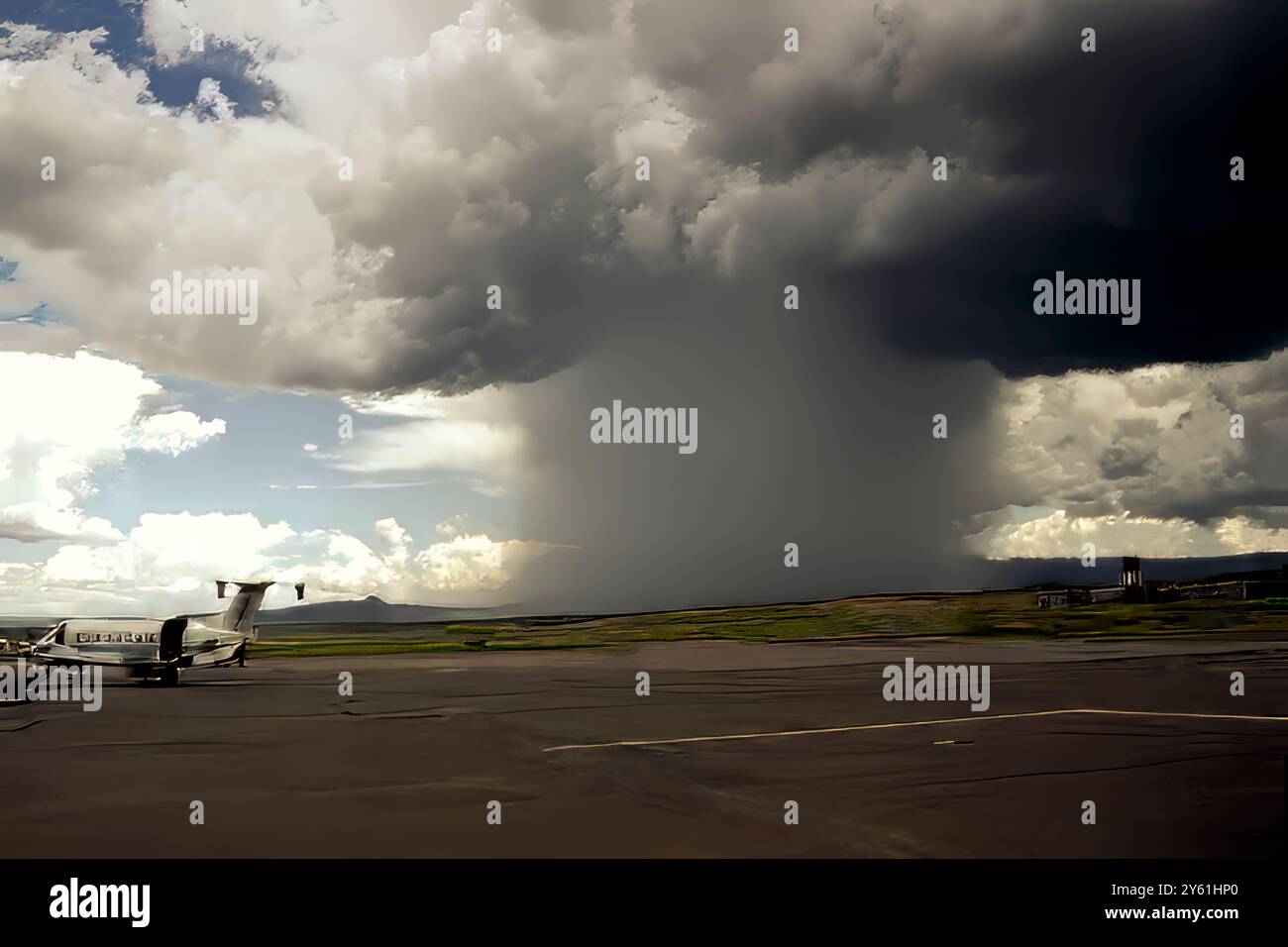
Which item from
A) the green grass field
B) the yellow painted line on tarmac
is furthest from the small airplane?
the green grass field

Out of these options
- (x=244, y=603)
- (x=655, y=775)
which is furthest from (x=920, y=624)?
(x=655, y=775)

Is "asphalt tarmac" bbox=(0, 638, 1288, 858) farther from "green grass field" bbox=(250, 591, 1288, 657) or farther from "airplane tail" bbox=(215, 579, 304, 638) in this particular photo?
"green grass field" bbox=(250, 591, 1288, 657)

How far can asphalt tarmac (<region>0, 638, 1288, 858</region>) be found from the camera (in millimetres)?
14789

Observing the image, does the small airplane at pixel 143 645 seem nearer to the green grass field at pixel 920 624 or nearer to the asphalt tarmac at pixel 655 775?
the asphalt tarmac at pixel 655 775

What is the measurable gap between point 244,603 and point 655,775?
4554 cm

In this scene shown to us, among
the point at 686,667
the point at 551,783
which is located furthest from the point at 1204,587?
the point at 551,783

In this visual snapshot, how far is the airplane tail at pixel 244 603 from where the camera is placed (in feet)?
188

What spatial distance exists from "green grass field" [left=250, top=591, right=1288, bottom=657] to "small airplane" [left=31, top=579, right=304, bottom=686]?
166 feet

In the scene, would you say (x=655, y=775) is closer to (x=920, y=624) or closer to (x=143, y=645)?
(x=143, y=645)

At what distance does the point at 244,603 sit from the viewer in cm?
5797

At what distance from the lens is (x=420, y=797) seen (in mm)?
18281

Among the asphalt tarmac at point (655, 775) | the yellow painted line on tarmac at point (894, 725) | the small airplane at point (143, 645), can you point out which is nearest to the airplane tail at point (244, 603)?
the small airplane at point (143, 645)
